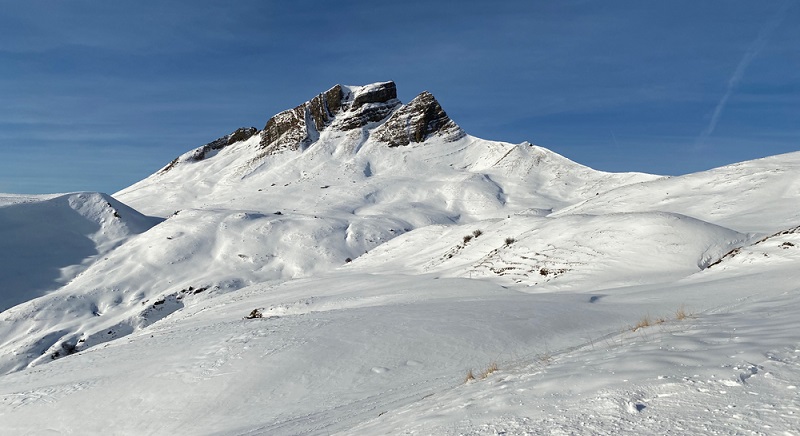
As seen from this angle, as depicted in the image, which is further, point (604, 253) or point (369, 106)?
point (369, 106)

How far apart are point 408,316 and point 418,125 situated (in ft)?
373

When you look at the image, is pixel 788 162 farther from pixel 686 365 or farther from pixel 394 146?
pixel 394 146

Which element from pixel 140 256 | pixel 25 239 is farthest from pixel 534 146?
pixel 25 239

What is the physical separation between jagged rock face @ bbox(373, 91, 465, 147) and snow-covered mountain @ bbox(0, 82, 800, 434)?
4837 centimetres

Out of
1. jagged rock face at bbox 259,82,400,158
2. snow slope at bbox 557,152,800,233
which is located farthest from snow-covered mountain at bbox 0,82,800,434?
jagged rock face at bbox 259,82,400,158

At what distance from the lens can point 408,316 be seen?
13766mm

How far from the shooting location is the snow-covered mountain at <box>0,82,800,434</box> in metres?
5.37

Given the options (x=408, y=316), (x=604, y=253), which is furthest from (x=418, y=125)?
(x=408, y=316)

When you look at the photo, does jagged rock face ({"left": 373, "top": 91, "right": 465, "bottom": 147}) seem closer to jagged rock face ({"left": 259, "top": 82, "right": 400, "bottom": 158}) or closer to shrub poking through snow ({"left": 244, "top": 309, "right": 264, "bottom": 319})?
jagged rock face ({"left": 259, "top": 82, "right": 400, "bottom": 158})

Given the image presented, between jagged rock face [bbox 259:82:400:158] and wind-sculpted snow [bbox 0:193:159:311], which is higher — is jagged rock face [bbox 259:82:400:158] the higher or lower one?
the higher one

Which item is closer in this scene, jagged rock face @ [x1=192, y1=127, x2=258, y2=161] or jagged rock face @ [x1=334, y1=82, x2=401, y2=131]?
jagged rock face @ [x1=334, y1=82, x2=401, y2=131]

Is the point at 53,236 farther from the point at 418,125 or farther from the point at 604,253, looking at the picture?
the point at 418,125

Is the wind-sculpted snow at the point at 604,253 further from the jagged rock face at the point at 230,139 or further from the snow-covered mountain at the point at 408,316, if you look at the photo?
the jagged rock face at the point at 230,139

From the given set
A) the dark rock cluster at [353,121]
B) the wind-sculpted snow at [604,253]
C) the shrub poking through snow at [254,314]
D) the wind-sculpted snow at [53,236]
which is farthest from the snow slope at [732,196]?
the dark rock cluster at [353,121]
